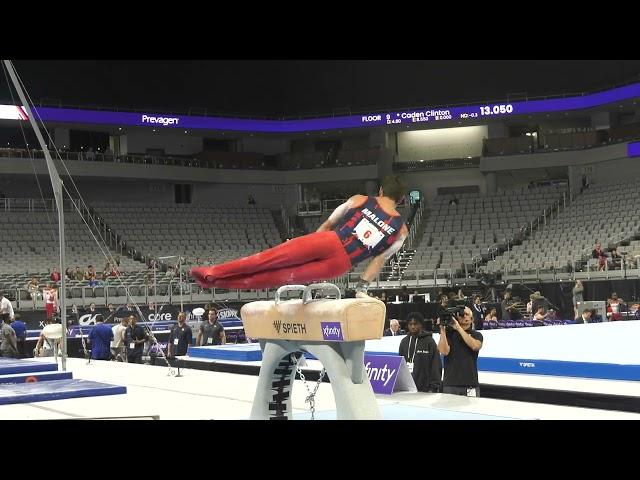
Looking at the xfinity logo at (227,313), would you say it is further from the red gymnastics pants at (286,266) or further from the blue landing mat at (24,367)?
the red gymnastics pants at (286,266)

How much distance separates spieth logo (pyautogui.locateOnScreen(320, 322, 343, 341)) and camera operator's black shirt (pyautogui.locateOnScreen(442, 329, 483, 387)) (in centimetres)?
235

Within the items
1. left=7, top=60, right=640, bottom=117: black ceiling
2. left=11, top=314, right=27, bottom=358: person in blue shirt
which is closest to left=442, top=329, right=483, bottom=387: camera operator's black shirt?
left=11, top=314, right=27, bottom=358: person in blue shirt

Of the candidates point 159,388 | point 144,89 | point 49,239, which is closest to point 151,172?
point 144,89

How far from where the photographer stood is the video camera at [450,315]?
23.9 feet

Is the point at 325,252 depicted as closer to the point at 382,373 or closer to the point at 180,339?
the point at 382,373

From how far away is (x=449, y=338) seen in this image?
741 centimetres

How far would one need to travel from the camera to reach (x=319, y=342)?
5352 mm

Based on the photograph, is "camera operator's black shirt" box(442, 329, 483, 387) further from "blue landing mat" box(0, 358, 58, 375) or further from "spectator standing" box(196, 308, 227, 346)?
"spectator standing" box(196, 308, 227, 346)

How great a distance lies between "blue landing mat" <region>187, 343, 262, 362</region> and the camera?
11.6 meters

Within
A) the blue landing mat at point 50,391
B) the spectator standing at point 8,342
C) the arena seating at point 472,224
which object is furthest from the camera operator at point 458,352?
the arena seating at point 472,224

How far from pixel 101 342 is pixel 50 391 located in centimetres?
641

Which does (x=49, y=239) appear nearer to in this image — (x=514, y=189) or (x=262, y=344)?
(x=514, y=189)

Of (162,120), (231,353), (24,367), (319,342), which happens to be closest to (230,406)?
(319,342)

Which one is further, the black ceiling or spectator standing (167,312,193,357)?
the black ceiling
